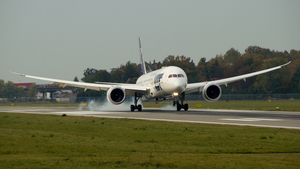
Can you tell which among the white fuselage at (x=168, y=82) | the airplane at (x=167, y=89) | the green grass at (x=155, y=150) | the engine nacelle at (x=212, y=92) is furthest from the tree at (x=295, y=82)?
the green grass at (x=155, y=150)

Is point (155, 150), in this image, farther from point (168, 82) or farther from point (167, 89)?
point (167, 89)

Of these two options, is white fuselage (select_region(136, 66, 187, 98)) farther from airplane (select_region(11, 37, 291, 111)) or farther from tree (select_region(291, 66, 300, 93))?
tree (select_region(291, 66, 300, 93))

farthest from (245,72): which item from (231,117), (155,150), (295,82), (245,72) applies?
(155,150)

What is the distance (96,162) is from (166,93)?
90.9 feet

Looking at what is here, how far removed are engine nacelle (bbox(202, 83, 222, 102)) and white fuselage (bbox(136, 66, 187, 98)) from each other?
2841mm

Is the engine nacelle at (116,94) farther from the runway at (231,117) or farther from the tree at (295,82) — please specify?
the tree at (295,82)

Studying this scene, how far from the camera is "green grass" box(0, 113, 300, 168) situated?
9648 mm

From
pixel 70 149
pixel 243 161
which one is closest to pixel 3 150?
pixel 70 149

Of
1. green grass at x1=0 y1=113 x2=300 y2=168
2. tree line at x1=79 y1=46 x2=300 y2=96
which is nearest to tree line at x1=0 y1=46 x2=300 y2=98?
tree line at x1=79 y1=46 x2=300 y2=96

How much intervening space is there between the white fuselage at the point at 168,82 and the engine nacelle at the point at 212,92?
9.32ft

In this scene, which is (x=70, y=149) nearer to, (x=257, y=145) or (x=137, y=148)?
(x=137, y=148)

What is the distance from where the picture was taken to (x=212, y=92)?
38188mm

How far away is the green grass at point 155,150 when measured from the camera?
31.7ft

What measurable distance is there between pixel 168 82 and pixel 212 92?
5.44 metres
